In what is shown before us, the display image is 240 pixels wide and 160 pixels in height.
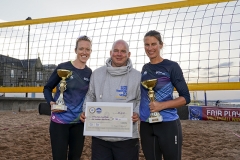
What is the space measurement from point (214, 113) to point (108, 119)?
27.2 feet

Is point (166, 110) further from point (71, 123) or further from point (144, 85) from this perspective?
point (71, 123)

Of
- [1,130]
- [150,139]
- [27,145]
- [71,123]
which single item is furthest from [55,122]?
[1,130]

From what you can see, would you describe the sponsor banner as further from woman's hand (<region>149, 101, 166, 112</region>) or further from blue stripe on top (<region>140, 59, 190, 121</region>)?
woman's hand (<region>149, 101, 166, 112</region>)

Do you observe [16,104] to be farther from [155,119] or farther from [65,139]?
[155,119]

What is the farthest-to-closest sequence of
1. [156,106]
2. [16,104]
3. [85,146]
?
1. [16,104]
2. [85,146]
3. [156,106]

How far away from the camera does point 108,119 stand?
197cm

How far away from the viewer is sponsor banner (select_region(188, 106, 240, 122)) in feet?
29.8

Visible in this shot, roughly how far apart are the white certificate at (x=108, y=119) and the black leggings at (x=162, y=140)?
0.61 ft

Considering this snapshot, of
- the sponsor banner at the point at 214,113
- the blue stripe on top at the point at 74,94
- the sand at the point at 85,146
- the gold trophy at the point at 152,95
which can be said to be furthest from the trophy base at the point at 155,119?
the sponsor banner at the point at 214,113

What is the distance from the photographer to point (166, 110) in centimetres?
196

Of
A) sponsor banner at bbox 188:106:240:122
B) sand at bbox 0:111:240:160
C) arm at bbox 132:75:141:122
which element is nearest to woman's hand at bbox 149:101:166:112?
arm at bbox 132:75:141:122

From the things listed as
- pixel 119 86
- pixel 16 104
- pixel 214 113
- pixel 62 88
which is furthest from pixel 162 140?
pixel 16 104

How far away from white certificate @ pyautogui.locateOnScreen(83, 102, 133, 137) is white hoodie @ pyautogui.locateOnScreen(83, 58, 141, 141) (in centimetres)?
7

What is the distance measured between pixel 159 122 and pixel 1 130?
4776 millimetres
